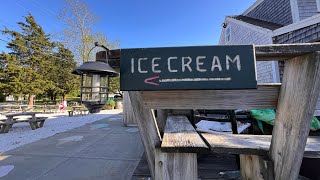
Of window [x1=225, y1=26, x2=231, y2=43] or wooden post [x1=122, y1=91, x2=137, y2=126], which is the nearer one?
wooden post [x1=122, y1=91, x2=137, y2=126]

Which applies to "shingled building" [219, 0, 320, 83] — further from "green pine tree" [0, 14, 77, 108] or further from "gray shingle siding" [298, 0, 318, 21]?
"green pine tree" [0, 14, 77, 108]

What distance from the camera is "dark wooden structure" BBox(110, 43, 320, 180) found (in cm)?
84

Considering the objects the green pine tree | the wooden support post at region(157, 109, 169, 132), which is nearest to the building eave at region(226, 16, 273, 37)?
the wooden support post at region(157, 109, 169, 132)

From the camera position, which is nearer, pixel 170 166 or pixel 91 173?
pixel 170 166

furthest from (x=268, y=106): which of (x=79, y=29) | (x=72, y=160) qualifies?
(x=79, y=29)

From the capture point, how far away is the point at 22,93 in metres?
19.9

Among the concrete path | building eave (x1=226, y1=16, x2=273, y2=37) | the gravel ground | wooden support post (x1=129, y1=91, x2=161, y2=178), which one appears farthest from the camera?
building eave (x1=226, y1=16, x2=273, y2=37)

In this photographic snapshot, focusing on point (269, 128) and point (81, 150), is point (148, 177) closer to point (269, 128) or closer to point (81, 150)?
point (269, 128)

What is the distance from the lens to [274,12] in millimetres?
8547

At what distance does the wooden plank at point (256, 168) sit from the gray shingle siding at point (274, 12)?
27.3ft

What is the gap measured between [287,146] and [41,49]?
2715 centimetres

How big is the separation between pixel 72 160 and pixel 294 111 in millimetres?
3632

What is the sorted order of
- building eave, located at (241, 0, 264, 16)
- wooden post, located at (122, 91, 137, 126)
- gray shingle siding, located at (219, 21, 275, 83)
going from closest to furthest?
1. gray shingle siding, located at (219, 21, 275, 83)
2. wooden post, located at (122, 91, 137, 126)
3. building eave, located at (241, 0, 264, 16)

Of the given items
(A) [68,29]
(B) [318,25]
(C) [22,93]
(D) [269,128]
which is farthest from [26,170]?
(C) [22,93]
